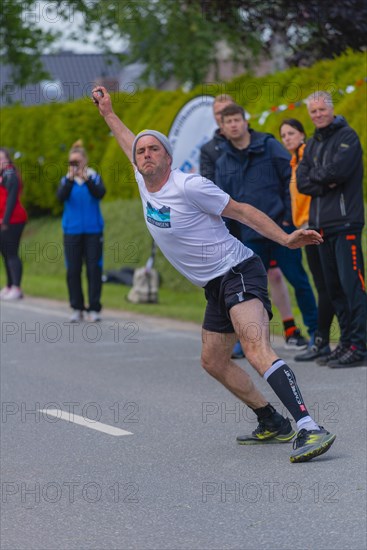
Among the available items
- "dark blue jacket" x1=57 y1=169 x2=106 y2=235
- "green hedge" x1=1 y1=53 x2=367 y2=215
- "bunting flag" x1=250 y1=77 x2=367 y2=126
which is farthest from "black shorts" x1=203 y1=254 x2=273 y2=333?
"bunting flag" x1=250 y1=77 x2=367 y2=126

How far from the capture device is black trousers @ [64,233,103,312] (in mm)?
13984

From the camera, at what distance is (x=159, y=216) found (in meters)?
7.09

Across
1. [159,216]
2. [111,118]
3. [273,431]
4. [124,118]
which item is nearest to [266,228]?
[159,216]

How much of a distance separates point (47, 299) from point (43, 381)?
23.7ft

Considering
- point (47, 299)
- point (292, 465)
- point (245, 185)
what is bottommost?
point (47, 299)

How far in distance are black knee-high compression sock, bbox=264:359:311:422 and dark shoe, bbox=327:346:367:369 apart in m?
3.23

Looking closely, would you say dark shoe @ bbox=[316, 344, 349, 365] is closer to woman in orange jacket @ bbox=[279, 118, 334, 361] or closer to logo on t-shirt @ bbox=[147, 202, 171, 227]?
woman in orange jacket @ bbox=[279, 118, 334, 361]

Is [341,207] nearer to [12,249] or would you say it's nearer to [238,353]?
[238,353]

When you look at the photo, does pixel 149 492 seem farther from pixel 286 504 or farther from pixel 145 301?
pixel 145 301

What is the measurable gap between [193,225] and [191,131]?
8752mm

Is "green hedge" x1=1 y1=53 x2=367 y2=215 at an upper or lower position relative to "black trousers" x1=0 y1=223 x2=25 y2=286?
upper

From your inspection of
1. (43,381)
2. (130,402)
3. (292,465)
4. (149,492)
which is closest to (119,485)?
(149,492)

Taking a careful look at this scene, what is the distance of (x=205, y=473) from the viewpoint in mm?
6895

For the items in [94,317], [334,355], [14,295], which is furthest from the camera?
[14,295]
